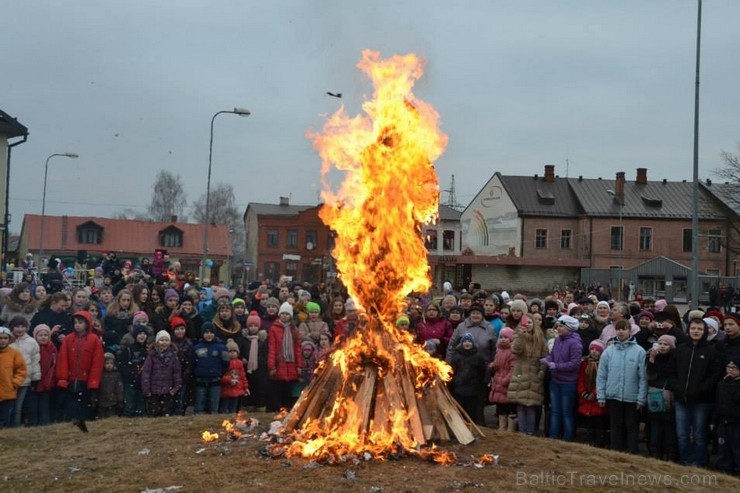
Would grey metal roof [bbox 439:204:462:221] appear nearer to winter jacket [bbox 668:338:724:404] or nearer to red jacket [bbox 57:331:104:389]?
red jacket [bbox 57:331:104:389]

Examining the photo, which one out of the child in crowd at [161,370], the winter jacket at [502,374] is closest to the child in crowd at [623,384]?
the winter jacket at [502,374]

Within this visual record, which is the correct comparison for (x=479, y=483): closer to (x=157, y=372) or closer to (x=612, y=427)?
(x=612, y=427)

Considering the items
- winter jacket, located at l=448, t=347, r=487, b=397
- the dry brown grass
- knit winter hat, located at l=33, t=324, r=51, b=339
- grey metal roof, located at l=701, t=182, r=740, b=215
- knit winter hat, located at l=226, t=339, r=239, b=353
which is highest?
grey metal roof, located at l=701, t=182, r=740, b=215

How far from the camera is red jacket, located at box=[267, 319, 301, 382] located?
1066cm

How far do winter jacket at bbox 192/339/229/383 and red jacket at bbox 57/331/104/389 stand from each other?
1305 mm

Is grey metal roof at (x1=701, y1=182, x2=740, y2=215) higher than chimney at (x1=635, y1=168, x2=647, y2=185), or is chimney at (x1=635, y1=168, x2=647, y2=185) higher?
chimney at (x1=635, y1=168, x2=647, y2=185)

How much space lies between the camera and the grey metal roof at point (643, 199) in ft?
176

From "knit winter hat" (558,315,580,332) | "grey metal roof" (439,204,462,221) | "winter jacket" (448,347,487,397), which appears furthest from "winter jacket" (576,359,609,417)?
"grey metal roof" (439,204,462,221)

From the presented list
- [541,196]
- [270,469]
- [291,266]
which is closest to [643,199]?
[541,196]

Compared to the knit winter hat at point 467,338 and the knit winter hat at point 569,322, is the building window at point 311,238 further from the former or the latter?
the knit winter hat at point 569,322

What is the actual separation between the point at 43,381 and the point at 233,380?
101 inches

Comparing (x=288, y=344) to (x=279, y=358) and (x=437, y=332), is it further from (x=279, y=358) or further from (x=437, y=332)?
(x=437, y=332)

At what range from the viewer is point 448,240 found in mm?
59094

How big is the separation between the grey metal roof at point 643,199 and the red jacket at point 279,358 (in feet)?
150
